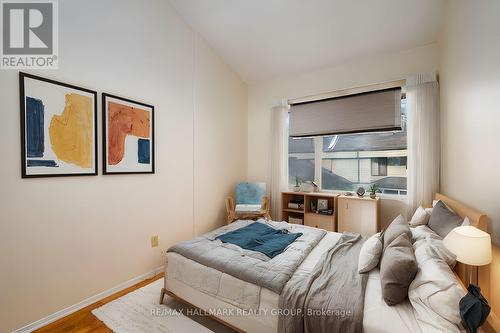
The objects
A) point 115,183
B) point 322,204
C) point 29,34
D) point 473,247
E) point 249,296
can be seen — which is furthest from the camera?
point 322,204

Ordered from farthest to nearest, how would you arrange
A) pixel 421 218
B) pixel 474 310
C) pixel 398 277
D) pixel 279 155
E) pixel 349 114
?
1. pixel 279 155
2. pixel 349 114
3. pixel 421 218
4. pixel 398 277
5. pixel 474 310

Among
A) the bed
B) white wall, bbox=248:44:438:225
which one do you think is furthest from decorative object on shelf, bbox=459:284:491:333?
white wall, bbox=248:44:438:225

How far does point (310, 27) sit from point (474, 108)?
2.07m

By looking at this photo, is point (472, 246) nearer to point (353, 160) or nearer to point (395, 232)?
point (395, 232)

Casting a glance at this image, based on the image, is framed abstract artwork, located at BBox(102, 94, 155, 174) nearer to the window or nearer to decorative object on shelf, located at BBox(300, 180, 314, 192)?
decorative object on shelf, located at BBox(300, 180, 314, 192)

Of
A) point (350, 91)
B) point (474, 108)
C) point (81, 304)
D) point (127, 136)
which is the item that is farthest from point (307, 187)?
point (81, 304)

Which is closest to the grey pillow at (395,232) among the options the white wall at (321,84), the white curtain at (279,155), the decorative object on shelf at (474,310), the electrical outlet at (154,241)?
the decorative object on shelf at (474,310)

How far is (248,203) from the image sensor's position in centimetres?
385

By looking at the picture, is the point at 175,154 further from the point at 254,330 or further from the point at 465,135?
the point at 465,135

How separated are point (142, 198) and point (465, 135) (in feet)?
10.7

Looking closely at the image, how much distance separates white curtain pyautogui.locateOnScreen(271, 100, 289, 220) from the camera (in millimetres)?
3895

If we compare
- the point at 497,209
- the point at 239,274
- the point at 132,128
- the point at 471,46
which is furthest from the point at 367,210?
the point at 132,128

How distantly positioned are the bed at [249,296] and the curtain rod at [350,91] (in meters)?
1.78

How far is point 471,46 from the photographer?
179cm
